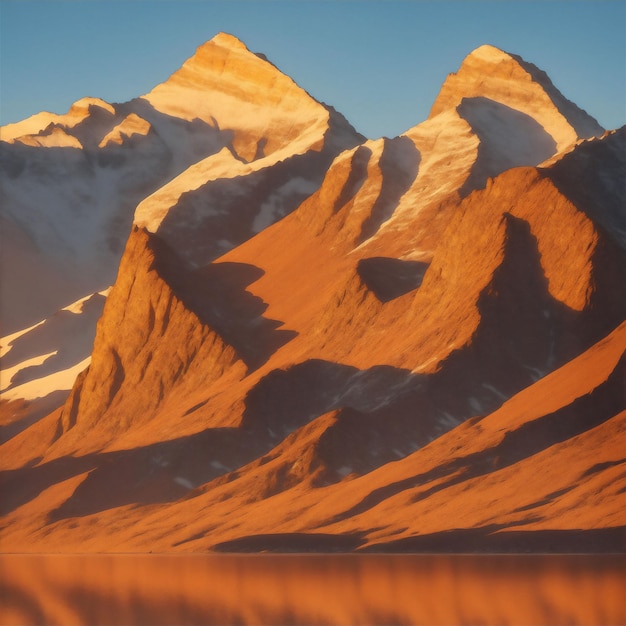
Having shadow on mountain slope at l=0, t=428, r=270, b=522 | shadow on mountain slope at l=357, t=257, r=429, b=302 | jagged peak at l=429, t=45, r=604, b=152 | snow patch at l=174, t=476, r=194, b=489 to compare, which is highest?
jagged peak at l=429, t=45, r=604, b=152

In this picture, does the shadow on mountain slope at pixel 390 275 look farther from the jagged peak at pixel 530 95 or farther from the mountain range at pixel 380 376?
the jagged peak at pixel 530 95

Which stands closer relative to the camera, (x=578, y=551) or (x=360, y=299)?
(x=578, y=551)

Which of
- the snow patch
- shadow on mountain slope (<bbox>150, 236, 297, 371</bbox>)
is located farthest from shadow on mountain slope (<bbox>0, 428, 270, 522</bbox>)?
shadow on mountain slope (<bbox>150, 236, 297, 371</bbox>)

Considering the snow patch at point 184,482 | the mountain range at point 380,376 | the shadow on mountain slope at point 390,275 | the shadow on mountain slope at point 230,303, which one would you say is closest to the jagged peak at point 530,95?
the mountain range at point 380,376

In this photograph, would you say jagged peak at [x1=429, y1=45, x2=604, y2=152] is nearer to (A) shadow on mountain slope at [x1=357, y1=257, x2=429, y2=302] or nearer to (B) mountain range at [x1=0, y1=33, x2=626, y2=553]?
A: (B) mountain range at [x1=0, y1=33, x2=626, y2=553]

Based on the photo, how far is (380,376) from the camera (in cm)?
12900

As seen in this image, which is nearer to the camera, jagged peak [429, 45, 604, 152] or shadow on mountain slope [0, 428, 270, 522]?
shadow on mountain slope [0, 428, 270, 522]

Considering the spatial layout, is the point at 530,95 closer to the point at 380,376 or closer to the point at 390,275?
the point at 390,275

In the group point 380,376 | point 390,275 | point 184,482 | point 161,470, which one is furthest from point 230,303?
point 380,376

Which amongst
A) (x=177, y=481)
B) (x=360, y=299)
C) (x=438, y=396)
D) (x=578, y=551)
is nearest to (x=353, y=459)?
(x=438, y=396)

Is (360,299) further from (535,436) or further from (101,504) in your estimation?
(535,436)

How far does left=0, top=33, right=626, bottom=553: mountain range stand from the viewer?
101 m

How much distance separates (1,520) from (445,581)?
79.7 metres

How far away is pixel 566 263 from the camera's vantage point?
128500 mm
